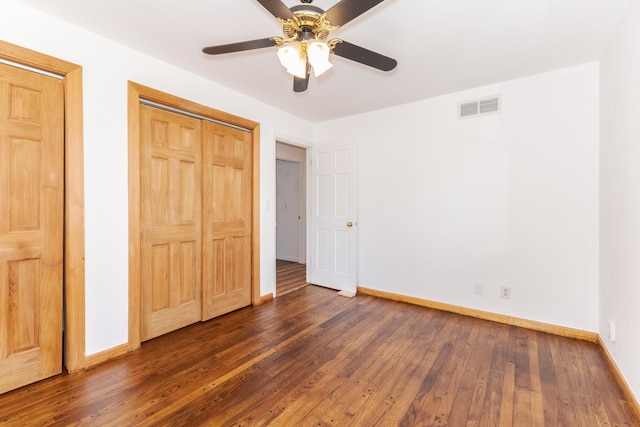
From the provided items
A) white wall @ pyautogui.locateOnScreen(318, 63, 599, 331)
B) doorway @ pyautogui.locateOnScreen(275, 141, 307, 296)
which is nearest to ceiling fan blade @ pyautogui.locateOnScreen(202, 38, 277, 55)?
white wall @ pyautogui.locateOnScreen(318, 63, 599, 331)

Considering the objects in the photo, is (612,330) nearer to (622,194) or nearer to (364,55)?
(622,194)

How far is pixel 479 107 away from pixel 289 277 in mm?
3672

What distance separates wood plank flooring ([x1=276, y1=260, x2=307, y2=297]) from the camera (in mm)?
4242

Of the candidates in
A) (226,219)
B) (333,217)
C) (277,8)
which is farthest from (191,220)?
(277,8)

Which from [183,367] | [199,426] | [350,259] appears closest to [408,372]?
[199,426]

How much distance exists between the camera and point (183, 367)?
2.18 metres

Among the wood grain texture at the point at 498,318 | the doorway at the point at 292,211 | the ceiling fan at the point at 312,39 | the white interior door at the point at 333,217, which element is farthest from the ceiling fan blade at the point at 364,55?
the doorway at the point at 292,211

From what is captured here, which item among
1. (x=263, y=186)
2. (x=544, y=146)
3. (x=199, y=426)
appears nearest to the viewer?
(x=199, y=426)

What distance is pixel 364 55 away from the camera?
173cm

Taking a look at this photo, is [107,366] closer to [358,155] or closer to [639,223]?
[358,155]

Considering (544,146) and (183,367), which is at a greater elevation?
(544,146)

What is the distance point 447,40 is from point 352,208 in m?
2.28

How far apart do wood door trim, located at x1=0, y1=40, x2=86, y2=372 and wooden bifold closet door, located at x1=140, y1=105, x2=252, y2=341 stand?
457 mm

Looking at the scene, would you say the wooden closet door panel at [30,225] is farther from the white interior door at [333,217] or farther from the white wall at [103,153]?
the white interior door at [333,217]
